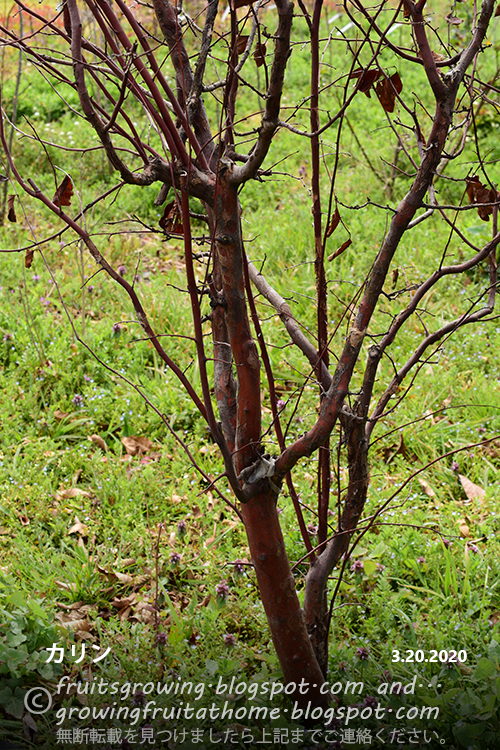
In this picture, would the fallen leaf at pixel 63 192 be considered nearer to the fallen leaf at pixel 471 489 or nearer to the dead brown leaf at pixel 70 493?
the dead brown leaf at pixel 70 493

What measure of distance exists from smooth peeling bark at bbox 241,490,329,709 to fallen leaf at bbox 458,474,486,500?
3.94 feet

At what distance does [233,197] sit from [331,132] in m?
4.80

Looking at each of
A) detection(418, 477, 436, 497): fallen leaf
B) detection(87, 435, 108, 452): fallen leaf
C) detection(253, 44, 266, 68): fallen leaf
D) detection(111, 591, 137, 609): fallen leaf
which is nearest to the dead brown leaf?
detection(87, 435, 108, 452): fallen leaf

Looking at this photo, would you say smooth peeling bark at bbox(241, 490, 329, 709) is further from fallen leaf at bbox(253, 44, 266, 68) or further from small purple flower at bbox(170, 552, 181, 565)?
fallen leaf at bbox(253, 44, 266, 68)

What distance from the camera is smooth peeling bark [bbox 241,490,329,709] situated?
4.95ft

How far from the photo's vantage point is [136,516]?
2584 millimetres

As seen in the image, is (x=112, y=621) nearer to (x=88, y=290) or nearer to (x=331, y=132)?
(x=88, y=290)

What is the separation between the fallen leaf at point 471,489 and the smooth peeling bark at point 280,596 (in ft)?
3.94

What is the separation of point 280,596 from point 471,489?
54.0 inches

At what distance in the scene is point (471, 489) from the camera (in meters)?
2.65

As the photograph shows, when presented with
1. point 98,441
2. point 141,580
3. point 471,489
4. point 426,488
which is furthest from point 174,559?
point 471,489

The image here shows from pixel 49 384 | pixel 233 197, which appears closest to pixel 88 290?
pixel 49 384

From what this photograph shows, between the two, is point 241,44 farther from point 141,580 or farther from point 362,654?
point 141,580

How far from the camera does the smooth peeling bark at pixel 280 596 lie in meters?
1.51
